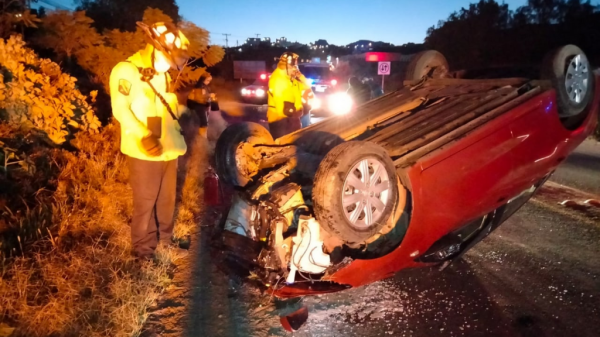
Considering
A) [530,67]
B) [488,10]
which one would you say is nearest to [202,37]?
[530,67]

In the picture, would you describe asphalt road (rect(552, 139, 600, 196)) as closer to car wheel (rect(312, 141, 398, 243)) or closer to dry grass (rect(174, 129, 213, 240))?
car wheel (rect(312, 141, 398, 243))

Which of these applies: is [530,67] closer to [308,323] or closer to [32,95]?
[308,323]

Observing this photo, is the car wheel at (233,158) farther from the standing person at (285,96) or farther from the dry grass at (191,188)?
the standing person at (285,96)

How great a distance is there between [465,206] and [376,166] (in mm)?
901

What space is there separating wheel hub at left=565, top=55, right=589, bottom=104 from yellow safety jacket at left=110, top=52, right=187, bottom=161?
365 cm

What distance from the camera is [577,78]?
4.55 meters

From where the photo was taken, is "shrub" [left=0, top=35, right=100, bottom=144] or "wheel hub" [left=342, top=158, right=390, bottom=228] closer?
"wheel hub" [left=342, top=158, right=390, bottom=228]

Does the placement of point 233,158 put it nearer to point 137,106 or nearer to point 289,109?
point 137,106

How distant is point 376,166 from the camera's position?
315 cm

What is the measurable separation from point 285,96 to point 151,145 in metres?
3.03

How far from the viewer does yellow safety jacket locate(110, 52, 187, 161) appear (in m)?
3.63

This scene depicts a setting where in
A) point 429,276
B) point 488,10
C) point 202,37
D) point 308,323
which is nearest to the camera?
point 308,323

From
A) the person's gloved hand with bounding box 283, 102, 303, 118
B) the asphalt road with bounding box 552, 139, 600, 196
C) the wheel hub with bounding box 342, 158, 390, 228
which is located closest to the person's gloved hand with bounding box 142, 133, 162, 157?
the wheel hub with bounding box 342, 158, 390, 228

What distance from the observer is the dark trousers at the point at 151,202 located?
3979 millimetres
